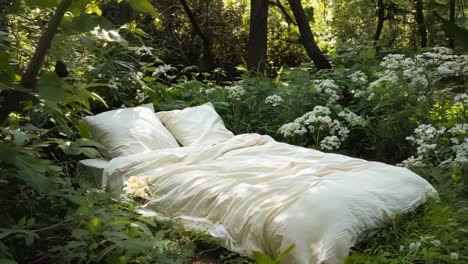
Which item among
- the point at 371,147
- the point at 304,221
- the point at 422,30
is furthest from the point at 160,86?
the point at 422,30

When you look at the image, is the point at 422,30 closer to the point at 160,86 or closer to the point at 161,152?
the point at 160,86

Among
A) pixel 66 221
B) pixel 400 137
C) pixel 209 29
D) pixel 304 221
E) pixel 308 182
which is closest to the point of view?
pixel 66 221

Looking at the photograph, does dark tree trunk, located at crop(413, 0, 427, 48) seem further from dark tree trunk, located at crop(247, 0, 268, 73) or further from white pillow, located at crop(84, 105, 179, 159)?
white pillow, located at crop(84, 105, 179, 159)

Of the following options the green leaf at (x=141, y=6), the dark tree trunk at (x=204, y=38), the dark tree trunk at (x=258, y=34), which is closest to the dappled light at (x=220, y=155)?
the green leaf at (x=141, y=6)

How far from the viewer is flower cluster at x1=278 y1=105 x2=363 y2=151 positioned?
181 inches

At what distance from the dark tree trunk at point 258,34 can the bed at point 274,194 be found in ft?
11.1

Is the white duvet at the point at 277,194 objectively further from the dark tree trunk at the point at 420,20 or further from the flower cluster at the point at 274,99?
the dark tree trunk at the point at 420,20

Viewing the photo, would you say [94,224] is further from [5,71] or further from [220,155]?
[220,155]

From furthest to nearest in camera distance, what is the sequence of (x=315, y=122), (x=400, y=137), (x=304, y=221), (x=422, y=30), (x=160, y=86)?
1. (x=422, y=30)
2. (x=160, y=86)
3. (x=315, y=122)
4. (x=400, y=137)
5. (x=304, y=221)

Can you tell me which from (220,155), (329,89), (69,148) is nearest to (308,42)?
(329,89)

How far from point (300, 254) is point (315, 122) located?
248 cm

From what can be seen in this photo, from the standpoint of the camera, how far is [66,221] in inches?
58.6

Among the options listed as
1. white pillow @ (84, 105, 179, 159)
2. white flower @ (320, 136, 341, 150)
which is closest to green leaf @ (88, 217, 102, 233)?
white pillow @ (84, 105, 179, 159)

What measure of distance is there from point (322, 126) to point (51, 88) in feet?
13.4
